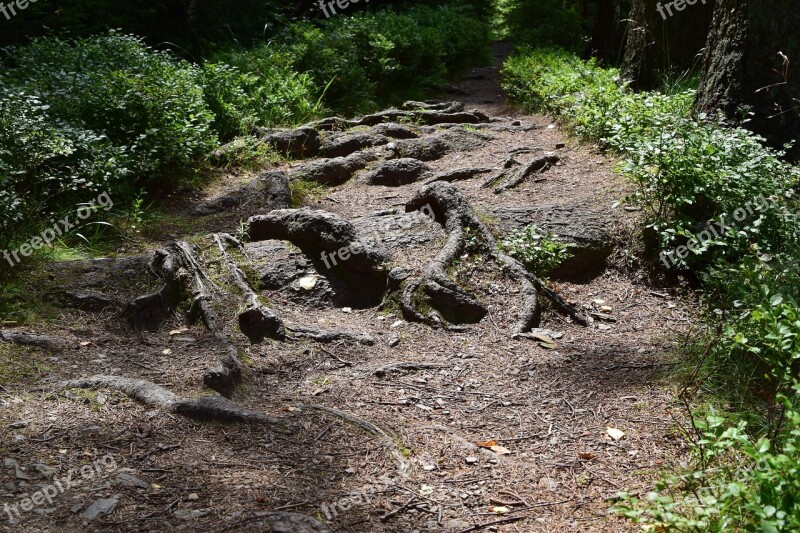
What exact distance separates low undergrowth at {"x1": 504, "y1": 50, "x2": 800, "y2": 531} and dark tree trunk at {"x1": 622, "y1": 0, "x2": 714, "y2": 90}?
0.84 meters

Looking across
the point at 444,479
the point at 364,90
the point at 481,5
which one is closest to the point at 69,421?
the point at 444,479

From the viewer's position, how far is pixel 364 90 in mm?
12742

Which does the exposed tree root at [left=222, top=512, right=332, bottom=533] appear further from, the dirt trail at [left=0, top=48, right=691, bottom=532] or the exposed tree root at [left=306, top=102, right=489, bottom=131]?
the exposed tree root at [left=306, top=102, right=489, bottom=131]

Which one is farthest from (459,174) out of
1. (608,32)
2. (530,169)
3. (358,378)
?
(608,32)

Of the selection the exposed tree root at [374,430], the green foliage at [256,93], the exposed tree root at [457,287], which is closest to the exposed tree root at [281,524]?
the exposed tree root at [374,430]

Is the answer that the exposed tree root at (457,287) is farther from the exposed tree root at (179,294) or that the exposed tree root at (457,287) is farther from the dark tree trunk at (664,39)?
the dark tree trunk at (664,39)

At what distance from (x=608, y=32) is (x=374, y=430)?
13.5 m

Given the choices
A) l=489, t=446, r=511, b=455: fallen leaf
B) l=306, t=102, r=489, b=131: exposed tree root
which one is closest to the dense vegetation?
l=306, t=102, r=489, b=131: exposed tree root

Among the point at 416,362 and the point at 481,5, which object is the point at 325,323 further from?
the point at 481,5

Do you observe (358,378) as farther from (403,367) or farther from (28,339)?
(28,339)

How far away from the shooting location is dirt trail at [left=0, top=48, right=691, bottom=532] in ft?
11.2

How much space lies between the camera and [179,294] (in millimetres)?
5672

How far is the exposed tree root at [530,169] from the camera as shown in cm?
791

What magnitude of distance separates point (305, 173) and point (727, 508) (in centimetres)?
676
